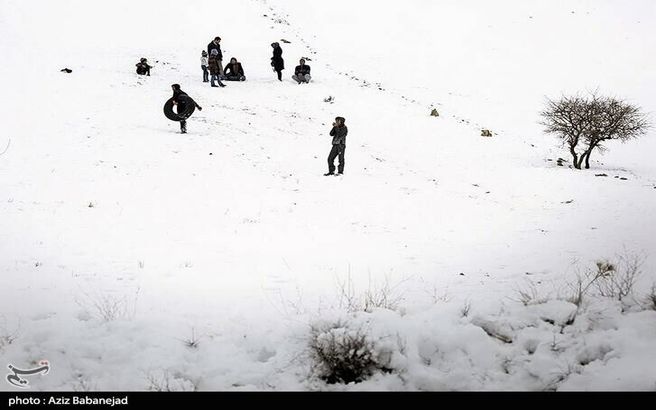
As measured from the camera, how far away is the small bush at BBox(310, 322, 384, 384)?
11.8ft

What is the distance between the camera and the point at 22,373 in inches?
143

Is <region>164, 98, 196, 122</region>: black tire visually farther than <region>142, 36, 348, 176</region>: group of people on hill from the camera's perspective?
Yes

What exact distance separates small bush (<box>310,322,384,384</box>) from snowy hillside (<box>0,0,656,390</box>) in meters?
0.10

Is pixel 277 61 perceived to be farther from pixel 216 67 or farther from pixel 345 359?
pixel 345 359

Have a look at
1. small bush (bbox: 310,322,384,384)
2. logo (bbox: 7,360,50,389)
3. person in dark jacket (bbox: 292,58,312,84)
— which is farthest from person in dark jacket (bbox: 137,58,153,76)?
small bush (bbox: 310,322,384,384)

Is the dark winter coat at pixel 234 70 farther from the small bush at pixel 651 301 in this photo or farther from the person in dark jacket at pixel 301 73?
the small bush at pixel 651 301

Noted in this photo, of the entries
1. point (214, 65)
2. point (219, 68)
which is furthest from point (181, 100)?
point (219, 68)

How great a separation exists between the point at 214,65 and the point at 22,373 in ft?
59.9

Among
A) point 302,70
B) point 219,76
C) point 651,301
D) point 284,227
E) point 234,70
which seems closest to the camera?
point 651,301

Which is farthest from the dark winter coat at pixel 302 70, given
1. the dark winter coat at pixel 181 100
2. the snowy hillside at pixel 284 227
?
the dark winter coat at pixel 181 100

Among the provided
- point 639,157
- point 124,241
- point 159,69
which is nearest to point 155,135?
point 124,241

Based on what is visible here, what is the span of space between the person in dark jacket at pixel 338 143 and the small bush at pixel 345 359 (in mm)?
8629

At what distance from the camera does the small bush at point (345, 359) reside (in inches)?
142

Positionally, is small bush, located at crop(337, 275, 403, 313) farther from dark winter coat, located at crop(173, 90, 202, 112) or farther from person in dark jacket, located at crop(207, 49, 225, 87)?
person in dark jacket, located at crop(207, 49, 225, 87)
